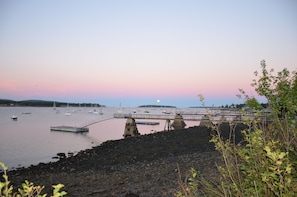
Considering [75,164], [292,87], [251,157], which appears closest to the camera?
[251,157]

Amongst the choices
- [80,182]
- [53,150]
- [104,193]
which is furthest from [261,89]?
[53,150]

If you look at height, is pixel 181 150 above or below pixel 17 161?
above

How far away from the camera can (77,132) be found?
48.2 metres

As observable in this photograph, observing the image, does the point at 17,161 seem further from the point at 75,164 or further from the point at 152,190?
the point at 152,190

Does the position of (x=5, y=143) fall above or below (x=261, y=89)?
below

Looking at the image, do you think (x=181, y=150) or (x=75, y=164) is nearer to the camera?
(x=181, y=150)

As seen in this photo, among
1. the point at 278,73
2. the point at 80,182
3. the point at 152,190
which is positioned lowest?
the point at 80,182

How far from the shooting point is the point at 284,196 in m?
1.89

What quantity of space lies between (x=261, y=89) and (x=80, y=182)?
33.7 feet

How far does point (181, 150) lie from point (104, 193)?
10195 millimetres

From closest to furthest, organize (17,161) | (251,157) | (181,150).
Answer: (251,157)
(181,150)
(17,161)

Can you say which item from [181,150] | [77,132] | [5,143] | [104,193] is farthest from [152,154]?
[77,132]

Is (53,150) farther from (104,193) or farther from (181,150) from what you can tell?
(104,193)

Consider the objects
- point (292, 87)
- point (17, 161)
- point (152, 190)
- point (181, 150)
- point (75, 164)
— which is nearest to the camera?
point (292, 87)
